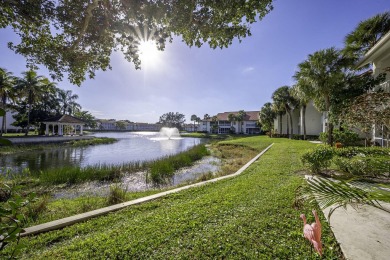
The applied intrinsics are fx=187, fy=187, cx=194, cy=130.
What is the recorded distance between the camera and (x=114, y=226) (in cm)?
400

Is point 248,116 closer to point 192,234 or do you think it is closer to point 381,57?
point 381,57

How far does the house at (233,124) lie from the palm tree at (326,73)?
4662 cm

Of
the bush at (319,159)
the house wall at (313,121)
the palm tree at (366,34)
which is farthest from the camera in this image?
the house wall at (313,121)

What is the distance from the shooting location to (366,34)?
45.9ft

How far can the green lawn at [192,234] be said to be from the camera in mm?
2945

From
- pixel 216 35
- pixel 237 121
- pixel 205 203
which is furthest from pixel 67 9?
pixel 237 121

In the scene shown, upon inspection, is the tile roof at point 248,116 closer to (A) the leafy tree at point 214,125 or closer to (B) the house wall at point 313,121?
(A) the leafy tree at point 214,125

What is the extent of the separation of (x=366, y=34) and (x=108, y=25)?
1808 centimetres

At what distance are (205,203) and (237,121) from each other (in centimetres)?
5982

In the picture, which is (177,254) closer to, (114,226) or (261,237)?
(261,237)

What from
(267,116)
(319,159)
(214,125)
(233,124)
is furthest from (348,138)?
(214,125)

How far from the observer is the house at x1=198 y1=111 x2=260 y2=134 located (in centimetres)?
6452

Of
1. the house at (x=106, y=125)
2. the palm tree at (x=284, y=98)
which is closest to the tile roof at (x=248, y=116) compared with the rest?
the palm tree at (x=284, y=98)

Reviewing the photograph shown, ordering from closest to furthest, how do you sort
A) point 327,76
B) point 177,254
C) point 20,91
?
point 177,254, point 327,76, point 20,91
